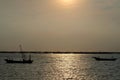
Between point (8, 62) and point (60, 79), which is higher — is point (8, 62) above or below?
above

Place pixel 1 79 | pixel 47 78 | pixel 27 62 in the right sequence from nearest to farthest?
pixel 1 79
pixel 47 78
pixel 27 62

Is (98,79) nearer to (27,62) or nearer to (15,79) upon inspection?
(15,79)

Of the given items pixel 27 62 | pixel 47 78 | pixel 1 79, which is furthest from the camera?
pixel 27 62

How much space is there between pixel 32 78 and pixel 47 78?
11.8ft

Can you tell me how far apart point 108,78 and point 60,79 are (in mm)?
13060

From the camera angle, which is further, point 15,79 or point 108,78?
point 108,78

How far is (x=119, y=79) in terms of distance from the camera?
89.9 meters

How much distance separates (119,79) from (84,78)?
8.50 m

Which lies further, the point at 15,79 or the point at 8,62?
the point at 8,62

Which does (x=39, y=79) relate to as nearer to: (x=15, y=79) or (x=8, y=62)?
(x=15, y=79)

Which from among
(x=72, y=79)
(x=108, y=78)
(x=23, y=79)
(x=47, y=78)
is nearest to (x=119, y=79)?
(x=108, y=78)

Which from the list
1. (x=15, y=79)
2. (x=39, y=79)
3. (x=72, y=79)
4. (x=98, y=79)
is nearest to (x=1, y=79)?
(x=15, y=79)

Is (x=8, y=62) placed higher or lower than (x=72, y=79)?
higher

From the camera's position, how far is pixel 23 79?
85.1 m
